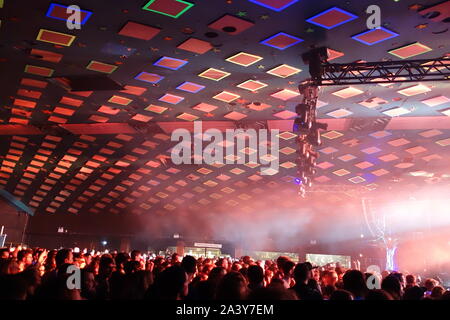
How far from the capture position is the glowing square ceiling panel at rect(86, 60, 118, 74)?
9122 millimetres

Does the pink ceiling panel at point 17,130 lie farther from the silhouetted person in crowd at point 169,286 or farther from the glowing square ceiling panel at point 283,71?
the silhouetted person in crowd at point 169,286

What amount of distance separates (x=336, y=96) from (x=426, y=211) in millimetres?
14656

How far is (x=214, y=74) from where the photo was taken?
955cm

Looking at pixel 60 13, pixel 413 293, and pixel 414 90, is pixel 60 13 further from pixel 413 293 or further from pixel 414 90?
pixel 414 90

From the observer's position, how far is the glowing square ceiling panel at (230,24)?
710 cm

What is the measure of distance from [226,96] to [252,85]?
3.75ft

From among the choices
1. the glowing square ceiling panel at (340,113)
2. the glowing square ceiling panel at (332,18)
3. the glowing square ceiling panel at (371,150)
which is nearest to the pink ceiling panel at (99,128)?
the glowing square ceiling panel at (340,113)

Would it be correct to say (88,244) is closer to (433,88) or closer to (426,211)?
(426,211)

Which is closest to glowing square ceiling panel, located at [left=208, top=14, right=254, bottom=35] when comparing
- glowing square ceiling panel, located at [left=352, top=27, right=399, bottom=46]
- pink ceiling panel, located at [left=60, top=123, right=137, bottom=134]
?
glowing square ceiling panel, located at [left=352, top=27, right=399, bottom=46]

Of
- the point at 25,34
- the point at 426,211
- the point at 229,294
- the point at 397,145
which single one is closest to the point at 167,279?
the point at 229,294

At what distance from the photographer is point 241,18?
7.07 m

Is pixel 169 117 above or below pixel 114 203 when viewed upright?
above

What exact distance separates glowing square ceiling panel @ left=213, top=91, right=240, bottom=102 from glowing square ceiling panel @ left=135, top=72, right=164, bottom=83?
1.85 metres

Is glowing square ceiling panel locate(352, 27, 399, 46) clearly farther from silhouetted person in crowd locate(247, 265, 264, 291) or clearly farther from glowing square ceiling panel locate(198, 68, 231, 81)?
silhouetted person in crowd locate(247, 265, 264, 291)
